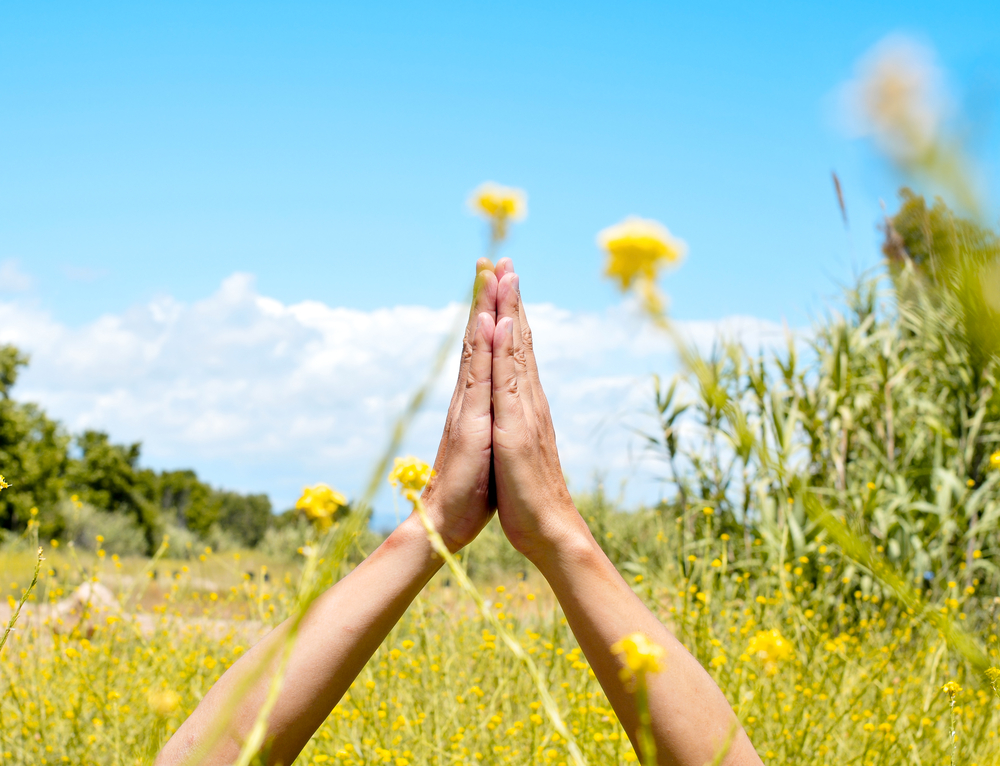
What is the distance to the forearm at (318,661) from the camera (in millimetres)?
1155

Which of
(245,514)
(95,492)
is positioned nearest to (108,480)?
(95,492)

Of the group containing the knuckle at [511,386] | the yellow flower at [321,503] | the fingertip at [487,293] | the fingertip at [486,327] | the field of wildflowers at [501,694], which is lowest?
the field of wildflowers at [501,694]

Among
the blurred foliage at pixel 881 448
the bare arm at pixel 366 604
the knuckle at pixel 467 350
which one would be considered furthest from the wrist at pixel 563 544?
the blurred foliage at pixel 881 448

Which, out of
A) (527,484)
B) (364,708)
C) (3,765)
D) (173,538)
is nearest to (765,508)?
(364,708)

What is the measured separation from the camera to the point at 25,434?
42.3 feet

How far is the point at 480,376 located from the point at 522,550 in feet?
1.19

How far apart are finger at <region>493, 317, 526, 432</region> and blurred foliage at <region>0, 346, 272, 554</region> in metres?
10.2

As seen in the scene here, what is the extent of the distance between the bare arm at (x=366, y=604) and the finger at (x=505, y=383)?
2 centimetres

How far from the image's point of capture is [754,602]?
2.99 meters

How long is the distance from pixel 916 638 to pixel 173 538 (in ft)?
30.6

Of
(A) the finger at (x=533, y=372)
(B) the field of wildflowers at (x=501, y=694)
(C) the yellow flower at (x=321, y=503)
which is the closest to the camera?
(C) the yellow flower at (x=321, y=503)

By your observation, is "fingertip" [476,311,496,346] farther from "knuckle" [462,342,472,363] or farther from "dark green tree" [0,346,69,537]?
"dark green tree" [0,346,69,537]

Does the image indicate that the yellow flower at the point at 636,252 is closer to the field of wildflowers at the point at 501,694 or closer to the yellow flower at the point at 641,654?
the yellow flower at the point at 641,654

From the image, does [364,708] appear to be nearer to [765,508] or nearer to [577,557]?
[577,557]
